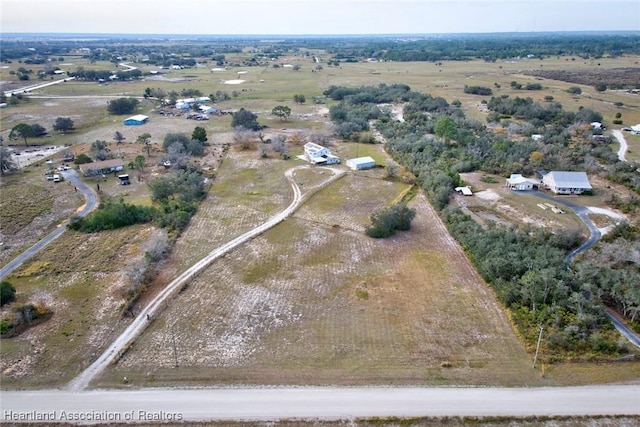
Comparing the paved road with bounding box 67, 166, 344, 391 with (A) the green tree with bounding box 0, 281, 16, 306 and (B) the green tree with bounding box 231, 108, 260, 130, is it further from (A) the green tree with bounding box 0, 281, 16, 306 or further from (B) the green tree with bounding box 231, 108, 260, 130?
(B) the green tree with bounding box 231, 108, 260, 130

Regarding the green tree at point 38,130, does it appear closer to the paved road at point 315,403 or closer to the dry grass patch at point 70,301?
the dry grass patch at point 70,301

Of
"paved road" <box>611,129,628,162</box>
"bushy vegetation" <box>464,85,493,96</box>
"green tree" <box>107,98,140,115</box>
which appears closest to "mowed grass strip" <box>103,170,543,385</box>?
"paved road" <box>611,129,628,162</box>

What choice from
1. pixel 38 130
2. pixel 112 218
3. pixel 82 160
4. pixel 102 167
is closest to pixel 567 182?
pixel 112 218

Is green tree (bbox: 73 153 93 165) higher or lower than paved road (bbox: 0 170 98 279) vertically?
higher

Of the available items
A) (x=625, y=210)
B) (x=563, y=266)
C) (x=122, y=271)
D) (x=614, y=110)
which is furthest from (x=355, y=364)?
(x=614, y=110)

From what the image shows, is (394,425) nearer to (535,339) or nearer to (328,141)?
(535,339)

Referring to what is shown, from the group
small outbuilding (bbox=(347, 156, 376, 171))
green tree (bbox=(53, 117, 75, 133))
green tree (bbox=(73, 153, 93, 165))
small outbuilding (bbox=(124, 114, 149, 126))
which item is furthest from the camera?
small outbuilding (bbox=(124, 114, 149, 126))
